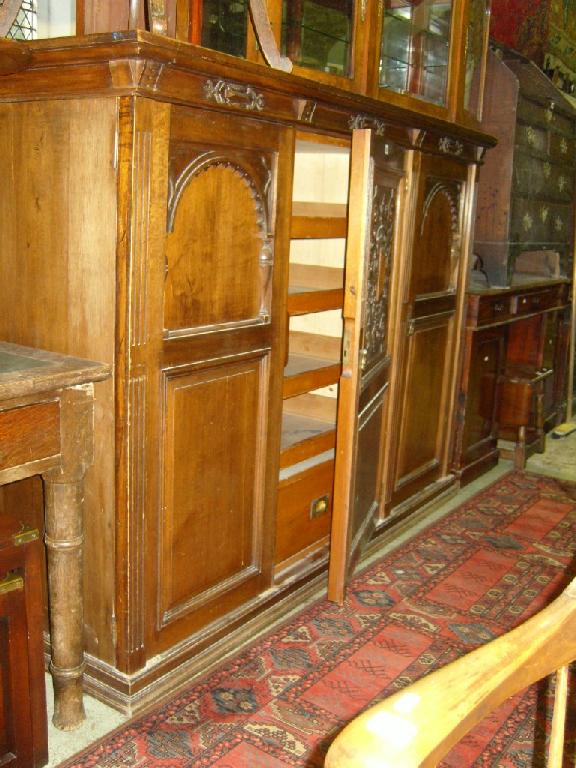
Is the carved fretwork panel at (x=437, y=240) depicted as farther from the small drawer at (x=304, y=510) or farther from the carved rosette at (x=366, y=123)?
the small drawer at (x=304, y=510)

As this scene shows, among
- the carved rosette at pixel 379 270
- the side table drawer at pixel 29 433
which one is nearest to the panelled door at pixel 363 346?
the carved rosette at pixel 379 270

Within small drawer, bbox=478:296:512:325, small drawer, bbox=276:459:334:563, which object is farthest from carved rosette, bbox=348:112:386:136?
small drawer, bbox=478:296:512:325

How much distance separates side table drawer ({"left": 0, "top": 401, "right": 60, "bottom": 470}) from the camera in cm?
167

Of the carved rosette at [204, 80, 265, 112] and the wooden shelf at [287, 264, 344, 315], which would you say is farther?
the wooden shelf at [287, 264, 344, 315]

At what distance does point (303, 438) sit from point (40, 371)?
1264mm

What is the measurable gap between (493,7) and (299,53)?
305 cm

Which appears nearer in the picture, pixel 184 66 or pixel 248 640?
pixel 184 66

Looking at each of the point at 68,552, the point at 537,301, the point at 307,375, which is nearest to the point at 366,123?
the point at 307,375

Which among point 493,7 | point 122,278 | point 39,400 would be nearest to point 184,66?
point 122,278

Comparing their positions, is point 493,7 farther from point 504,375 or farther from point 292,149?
point 292,149

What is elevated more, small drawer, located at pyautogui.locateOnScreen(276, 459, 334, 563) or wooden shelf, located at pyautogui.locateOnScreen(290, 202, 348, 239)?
wooden shelf, located at pyautogui.locateOnScreen(290, 202, 348, 239)

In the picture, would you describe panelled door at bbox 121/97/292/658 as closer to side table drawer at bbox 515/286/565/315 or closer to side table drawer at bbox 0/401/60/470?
side table drawer at bbox 0/401/60/470

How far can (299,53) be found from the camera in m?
2.40

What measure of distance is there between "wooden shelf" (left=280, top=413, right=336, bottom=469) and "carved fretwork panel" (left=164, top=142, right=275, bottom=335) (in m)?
0.55
